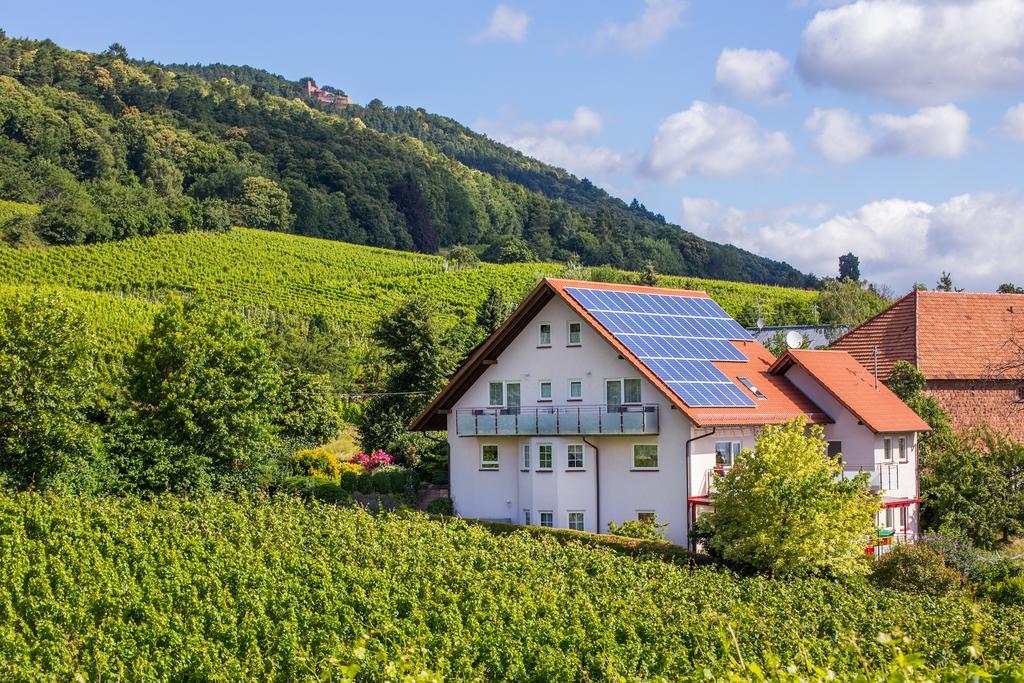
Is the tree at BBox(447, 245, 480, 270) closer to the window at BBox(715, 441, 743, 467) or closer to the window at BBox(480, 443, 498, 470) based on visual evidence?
the window at BBox(480, 443, 498, 470)

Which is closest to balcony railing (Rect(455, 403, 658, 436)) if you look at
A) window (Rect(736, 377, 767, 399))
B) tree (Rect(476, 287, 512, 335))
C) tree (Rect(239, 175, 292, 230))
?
window (Rect(736, 377, 767, 399))

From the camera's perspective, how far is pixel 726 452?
36781 mm

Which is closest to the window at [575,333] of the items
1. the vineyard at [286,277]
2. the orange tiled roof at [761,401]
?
the orange tiled roof at [761,401]

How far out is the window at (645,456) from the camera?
119 feet

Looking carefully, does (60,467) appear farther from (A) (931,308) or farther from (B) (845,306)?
(B) (845,306)

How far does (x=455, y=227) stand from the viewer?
5728 inches

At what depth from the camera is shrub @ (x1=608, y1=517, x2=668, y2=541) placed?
34.2 meters

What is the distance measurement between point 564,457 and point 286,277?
156 feet

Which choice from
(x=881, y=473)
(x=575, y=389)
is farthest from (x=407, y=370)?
(x=881, y=473)

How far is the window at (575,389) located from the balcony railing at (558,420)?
0.32 m

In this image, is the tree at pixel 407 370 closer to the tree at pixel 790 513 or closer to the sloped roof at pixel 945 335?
the sloped roof at pixel 945 335

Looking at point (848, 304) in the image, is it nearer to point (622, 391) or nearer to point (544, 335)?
point (544, 335)

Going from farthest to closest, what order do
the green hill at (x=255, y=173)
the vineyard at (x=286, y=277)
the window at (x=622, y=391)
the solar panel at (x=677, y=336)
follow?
the green hill at (x=255, y=173) < the vineyard at (x=286, y=277) < the window at (x=622, y=391) < the solar panel at (x=677, y=336)

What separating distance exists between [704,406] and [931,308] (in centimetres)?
1796
